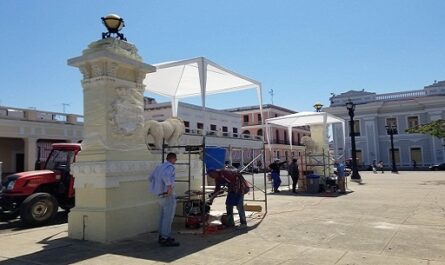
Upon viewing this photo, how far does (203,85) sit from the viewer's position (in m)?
9.02

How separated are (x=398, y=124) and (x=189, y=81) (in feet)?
148

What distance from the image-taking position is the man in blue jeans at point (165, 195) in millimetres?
6656

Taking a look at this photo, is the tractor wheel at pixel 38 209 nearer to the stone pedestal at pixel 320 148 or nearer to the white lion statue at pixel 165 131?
the white lion statue at pixel 165 131

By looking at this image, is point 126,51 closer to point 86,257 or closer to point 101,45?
point 101,45

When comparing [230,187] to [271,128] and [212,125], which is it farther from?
[271,128]

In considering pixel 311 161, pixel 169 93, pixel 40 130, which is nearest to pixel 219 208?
pixel 169 93

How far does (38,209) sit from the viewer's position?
9.59 meters

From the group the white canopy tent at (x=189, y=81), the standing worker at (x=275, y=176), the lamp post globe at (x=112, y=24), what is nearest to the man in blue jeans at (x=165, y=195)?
the lamp post globe at (x=112, y=24)

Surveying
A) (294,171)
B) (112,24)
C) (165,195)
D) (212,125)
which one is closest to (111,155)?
(165,195)

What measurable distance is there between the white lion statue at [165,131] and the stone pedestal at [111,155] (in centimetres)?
63

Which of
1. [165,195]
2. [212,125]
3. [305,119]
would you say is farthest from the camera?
[212,125]

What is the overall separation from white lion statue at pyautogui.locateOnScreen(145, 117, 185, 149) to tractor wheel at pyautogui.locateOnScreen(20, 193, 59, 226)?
3.36m

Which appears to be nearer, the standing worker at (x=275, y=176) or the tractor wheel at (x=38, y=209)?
the tractor wheel at (x=38, y=209)

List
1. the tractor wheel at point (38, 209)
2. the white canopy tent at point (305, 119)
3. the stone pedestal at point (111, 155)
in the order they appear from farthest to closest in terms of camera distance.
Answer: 1. the white canopy tent at point (305, 119)
2. the tractor wheel at point (38, 209)
3. the stone pedestal at point (111, 155)
